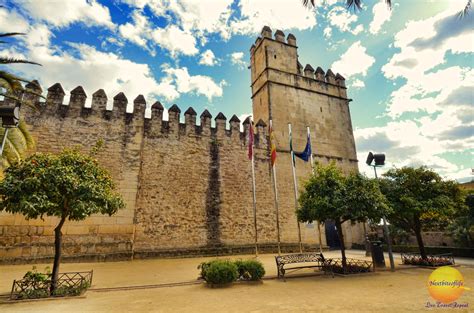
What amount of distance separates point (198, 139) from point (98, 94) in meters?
6.55

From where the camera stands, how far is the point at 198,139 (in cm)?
1662

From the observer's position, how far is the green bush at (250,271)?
7.71m

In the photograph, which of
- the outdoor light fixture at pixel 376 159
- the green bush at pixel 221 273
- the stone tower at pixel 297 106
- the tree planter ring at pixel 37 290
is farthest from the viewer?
the stone tower at pixel 297 106

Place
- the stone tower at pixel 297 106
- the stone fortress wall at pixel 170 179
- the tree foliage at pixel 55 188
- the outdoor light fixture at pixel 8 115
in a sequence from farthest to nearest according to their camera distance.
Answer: the stone tower at pixel 297 106, the stone fortress wall at pixel 170 179, the tree foliage at pixel 55 188, the outdoor light fixture at pixel 8 115

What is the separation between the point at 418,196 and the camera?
1063 cm

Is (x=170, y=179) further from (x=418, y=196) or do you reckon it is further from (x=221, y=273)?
(x=418, y=196)

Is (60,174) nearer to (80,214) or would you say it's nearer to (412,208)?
(80,214)

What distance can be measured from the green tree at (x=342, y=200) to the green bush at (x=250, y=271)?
118 inches

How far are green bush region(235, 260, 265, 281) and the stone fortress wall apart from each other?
7.13 metres

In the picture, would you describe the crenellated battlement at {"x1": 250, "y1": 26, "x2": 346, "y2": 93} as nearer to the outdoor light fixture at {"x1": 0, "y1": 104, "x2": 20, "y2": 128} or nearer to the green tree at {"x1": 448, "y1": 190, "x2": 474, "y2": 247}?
the green tree at {"x1": 448, "y1": 190, "x2": 474, "y2": 247}

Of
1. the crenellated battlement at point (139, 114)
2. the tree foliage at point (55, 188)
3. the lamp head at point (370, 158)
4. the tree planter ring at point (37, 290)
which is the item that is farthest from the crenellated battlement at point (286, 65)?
the tree planter ring at point (37, 290)

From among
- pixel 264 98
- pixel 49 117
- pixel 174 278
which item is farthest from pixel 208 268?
pixel 264 98

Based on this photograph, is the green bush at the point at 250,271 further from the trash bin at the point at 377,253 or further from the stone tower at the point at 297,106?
the stone tower at the point at 297,106

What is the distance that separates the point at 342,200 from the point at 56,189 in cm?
905
